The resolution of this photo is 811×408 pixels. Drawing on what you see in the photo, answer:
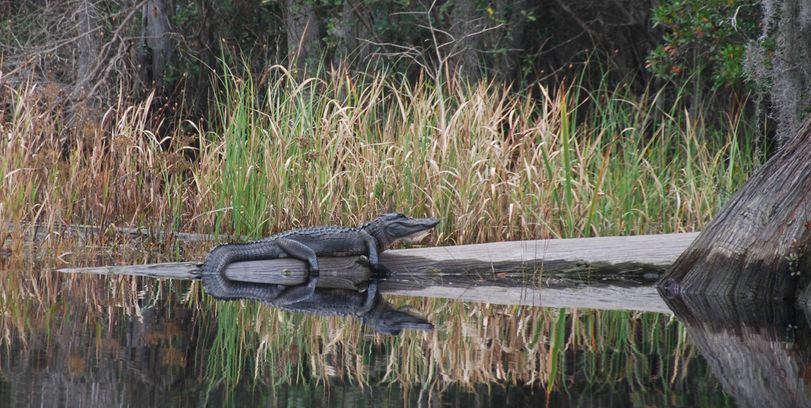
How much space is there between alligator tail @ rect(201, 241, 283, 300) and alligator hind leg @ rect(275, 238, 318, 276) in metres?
0.07

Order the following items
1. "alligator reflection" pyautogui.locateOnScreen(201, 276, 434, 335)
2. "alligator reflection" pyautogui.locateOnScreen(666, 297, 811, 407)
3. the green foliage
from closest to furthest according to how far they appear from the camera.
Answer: "alligator reflection" pyautogui.locateOnScreen(666, 297, 811, 407)
"alligator reflection" pyautogui.locateOnScreen(201, 276, 434, 335)
the green foliage

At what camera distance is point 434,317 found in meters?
4.86

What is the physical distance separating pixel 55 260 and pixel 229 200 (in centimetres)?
132

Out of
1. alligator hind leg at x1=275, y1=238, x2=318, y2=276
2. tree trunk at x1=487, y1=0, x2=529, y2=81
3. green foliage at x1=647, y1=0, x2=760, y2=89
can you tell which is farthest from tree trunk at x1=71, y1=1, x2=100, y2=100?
green foliage at x1=647, y1=0, x2=760, y2=89

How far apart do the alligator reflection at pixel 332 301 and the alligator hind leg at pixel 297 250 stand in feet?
0.47

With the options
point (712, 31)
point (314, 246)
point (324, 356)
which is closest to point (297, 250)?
point (314, 246)

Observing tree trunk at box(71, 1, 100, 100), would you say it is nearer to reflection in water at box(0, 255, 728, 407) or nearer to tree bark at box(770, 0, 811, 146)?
reflection in water at box(0, 255, 728, 407)

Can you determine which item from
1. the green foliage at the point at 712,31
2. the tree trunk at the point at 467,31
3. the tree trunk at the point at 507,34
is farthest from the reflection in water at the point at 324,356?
the tree trunk at the point at 507,34

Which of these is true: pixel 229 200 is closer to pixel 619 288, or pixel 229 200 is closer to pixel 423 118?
pixel 423 118

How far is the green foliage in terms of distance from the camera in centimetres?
889

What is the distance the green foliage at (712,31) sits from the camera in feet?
29.2

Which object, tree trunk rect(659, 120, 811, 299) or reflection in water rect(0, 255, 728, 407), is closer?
reflection in water rect(0, 255, 728, 407)

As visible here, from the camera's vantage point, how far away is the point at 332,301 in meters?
5.36

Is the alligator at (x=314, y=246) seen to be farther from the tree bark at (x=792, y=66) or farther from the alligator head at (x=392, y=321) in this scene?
the tree bark at (x=792, y=66)
